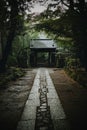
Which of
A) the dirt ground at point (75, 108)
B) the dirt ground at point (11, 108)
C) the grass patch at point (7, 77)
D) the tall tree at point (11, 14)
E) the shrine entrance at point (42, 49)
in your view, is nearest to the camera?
the dirt ground at point (75, 108)

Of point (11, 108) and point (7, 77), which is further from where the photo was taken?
point (7, 77)

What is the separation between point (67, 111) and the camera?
24.0 ft

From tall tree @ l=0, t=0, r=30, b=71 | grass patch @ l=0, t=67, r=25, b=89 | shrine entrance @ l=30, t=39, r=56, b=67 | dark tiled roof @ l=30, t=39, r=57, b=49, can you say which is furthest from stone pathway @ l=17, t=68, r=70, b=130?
dark tiled roof @ l=30, t=39, r=57, b=49

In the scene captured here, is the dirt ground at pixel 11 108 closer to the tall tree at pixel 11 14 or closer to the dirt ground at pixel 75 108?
the dirt ground at pixel 75 108

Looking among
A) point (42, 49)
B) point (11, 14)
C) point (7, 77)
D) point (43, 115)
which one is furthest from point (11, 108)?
point (42, 49)

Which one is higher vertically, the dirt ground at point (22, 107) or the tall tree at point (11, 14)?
the tall tree at point (11, 14)

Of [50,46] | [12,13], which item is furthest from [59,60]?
[12,13]

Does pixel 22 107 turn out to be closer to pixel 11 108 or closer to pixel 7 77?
pixel 11 108

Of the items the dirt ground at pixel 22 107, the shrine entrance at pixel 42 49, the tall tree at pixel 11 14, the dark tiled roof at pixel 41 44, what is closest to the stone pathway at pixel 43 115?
the dirt ground at pixel 22 107

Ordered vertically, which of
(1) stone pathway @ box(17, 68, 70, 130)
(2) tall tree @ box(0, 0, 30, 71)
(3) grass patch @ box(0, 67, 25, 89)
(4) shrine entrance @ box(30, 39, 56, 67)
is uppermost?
(2) tall tree @ box(0, 0, 30, 71)

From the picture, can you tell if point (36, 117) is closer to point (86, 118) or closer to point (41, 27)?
point (86, 118)

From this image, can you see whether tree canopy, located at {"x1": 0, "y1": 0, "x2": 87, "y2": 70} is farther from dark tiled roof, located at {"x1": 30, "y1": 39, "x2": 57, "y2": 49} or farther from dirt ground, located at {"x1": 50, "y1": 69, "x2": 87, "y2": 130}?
dark tiled roof, located at {"x1": 30, "y1": 39, "x2": 57, "y2": 49}

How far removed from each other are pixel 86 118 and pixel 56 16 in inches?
423

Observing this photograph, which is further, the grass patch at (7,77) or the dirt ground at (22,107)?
the grass patch at (7,77)
